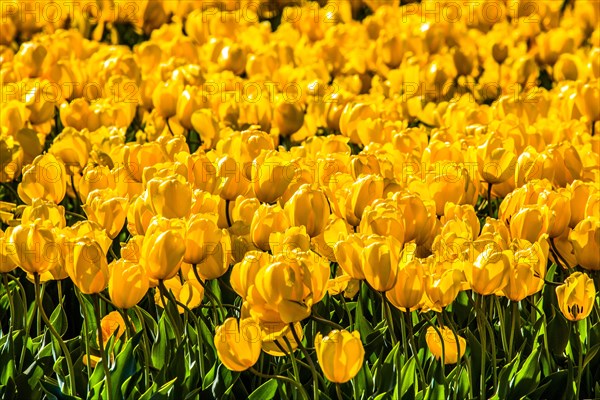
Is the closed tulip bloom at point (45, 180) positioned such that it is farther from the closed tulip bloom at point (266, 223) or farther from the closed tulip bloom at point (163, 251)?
the closed tulip bloom at point (163, 251)

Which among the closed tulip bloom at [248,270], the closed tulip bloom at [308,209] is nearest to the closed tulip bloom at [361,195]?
the closed tulip bloom at [308,209]

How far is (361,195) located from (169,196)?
47 centimetres

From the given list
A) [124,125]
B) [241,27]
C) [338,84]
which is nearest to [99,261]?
[124,125]

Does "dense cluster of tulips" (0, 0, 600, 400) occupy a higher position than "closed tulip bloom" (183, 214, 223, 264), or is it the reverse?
"closed tulip bloom" (183, 214, 223, 264)

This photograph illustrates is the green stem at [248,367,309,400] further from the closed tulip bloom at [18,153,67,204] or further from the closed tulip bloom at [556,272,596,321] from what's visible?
the closed tulip bloom at [18,153,67,204]

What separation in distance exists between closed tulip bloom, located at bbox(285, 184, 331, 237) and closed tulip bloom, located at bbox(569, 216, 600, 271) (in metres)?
0.58

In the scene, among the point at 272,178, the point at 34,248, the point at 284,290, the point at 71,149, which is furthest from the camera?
the point at 71,149

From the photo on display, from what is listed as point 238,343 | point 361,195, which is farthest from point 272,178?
point 238,343

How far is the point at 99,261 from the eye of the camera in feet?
7.35

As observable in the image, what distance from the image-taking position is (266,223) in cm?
254

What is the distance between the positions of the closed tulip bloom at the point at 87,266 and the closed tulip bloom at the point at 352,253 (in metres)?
0.48

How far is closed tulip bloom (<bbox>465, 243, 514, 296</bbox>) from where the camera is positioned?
217cm

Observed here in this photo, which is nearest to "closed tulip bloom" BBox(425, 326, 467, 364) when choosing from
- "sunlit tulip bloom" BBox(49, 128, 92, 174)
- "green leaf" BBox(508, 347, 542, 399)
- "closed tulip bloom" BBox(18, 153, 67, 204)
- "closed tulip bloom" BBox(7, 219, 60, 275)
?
"green leaf" BBox(508, 347, 542, 399)

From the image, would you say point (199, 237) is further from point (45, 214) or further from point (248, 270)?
point (45, 214)
